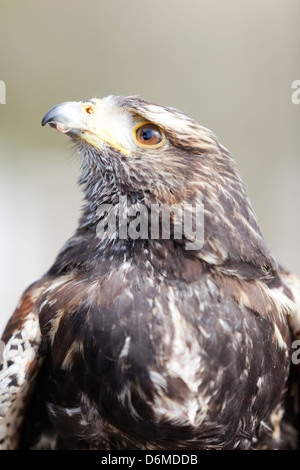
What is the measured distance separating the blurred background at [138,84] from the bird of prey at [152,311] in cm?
46

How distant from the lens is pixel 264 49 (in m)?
1.94

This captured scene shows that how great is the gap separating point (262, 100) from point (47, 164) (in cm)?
96

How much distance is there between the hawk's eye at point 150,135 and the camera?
96 centimetres

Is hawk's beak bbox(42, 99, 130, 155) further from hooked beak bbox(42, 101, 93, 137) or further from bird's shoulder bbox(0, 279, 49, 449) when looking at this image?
bird's shoulder bbox(0, 279, 49, 449)

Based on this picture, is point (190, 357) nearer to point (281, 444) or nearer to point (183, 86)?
point (281, 444)

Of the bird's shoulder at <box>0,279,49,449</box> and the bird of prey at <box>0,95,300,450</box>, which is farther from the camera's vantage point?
the bird's shoulder at <box>0,279,49,449</box>

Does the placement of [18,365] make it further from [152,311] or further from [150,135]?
[150,135]

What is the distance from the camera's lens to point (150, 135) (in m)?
0.96

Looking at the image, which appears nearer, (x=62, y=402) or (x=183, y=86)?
(x=62, y=402)

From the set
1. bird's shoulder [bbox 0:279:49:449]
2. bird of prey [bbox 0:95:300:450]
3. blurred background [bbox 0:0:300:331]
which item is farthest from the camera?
blurred background [bbox 0:0:300:331]

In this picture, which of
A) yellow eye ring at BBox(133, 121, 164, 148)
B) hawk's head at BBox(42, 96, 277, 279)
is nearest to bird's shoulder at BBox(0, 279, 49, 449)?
hawk's head at BBox(42, 96, 277, 279)

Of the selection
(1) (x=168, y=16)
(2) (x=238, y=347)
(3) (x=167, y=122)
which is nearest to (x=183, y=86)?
(1) (x=168, y=16)

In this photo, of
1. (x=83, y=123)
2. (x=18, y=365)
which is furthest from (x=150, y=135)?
(x=18, y=365)

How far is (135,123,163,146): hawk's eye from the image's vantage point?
37.9 inches
